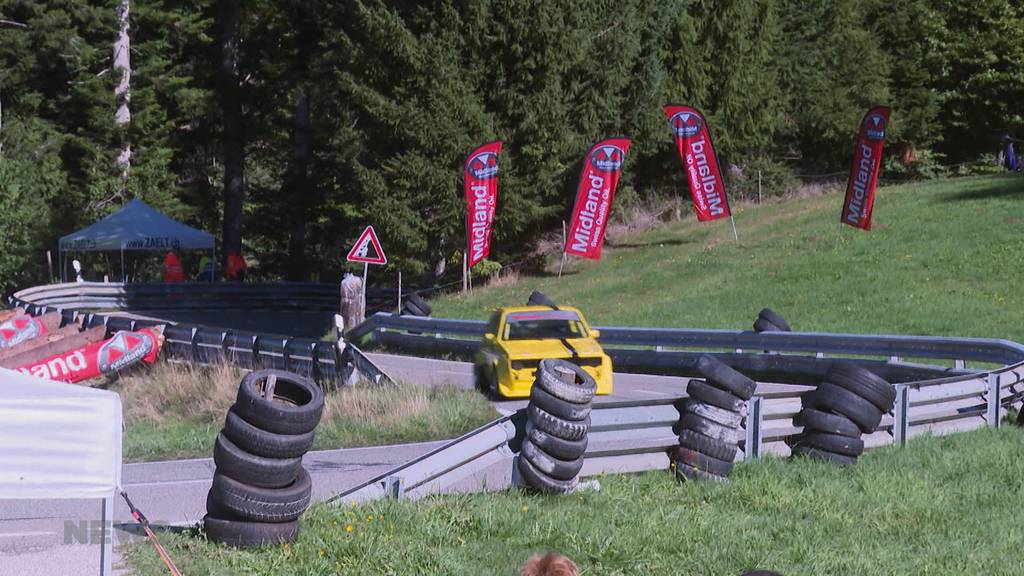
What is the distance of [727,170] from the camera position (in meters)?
51.8

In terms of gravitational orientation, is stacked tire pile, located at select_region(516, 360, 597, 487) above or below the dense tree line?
below

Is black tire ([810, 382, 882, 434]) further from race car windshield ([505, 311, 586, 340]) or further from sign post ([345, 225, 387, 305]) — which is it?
sign post ([345, 225, 387, 305])

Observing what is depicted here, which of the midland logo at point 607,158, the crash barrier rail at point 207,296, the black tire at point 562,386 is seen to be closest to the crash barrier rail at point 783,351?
the black tire at point 562,386

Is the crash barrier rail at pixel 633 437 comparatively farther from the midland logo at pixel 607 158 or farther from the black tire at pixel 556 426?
the midland logo at pixel 607 158

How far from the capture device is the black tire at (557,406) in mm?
9523

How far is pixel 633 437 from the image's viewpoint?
34.1 feet

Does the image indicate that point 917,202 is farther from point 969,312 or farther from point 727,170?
point 969,312

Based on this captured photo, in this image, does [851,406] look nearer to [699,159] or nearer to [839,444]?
[839,444]

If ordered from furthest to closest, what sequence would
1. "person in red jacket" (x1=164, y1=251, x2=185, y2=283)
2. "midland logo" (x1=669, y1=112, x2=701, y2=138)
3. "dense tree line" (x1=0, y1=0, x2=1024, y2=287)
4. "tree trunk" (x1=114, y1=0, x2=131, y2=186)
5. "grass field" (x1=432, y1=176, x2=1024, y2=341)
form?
"tree trunk" (x1=114, y1=0, x2=131, y2=186) < "person in red jacket" (x1=164, y1=251, x2=185, y2=283) < "dense tree line" (x1=0, y1=0, x2=1024, y2=287) < "midland logo" (x1=669, y1=112, x2=701, y2=138) < "grass field" (x1=432, y1=176, x2=1024, y2=341)

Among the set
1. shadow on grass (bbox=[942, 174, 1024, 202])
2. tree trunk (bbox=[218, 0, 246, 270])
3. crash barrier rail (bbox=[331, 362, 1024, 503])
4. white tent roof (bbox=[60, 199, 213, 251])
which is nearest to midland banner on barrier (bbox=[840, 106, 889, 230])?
shadow on grass (bbox=[942, 174, 1024, 202])

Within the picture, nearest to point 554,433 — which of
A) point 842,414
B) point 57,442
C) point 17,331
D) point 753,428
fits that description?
point 753,428

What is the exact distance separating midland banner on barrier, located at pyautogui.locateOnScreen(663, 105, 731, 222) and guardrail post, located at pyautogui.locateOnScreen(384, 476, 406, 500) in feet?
90.1

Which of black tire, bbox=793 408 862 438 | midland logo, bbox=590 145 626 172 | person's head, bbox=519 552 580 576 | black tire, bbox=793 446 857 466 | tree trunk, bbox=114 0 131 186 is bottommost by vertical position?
black tire, bbox=793 446 857 466

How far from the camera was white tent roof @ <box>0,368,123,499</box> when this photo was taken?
604cm
